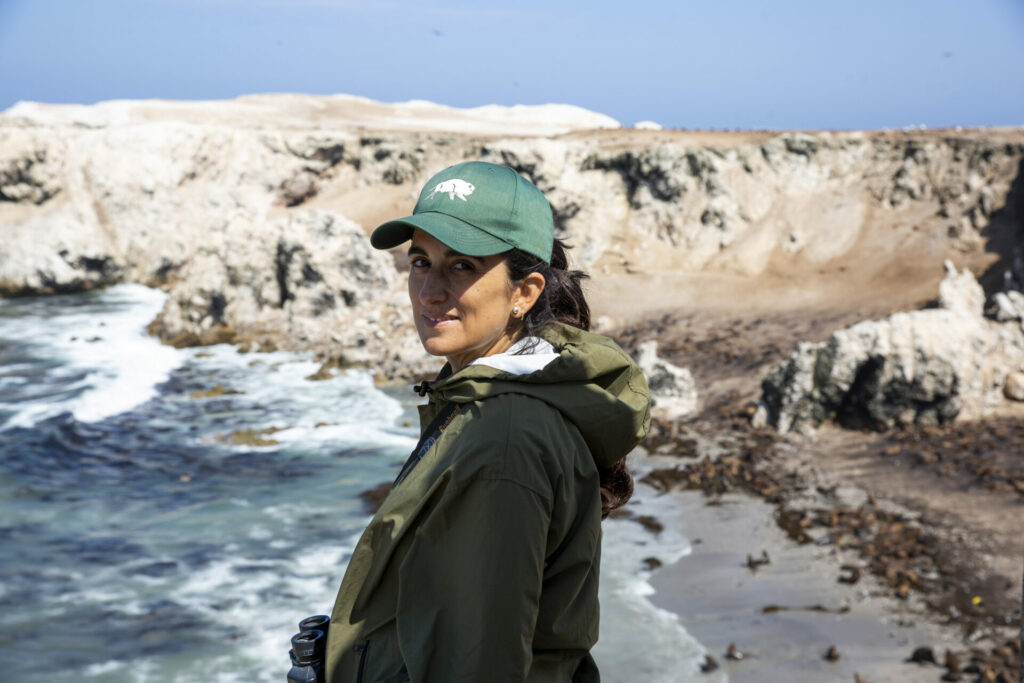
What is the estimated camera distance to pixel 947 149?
2212cm

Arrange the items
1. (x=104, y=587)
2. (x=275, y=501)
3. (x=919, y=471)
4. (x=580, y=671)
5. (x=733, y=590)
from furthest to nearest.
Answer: (x=275, y=501)
(x=919, y=471)
(x=104, y=587)
(x=733, y=590)
(x=580, y=671)

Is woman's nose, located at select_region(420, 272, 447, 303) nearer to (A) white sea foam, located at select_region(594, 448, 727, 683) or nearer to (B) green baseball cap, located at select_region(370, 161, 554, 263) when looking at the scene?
(B) green baseball cap, located at select_region(370, 161, 554, 263)

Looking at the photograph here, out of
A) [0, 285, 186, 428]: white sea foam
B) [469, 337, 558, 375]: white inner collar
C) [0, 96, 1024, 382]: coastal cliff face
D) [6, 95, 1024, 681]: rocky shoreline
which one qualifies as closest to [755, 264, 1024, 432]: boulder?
[6, 95, 1024, 681]: rocky shoreline

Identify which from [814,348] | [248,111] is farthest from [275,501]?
A: [248,111]

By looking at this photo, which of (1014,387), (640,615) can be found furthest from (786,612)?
(1014,387)

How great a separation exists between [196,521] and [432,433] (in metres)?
9.74

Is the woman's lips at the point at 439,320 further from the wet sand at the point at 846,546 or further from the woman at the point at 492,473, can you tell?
the wet sand at the point at 846,546

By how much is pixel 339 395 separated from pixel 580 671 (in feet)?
50.4

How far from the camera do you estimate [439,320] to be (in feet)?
6.22

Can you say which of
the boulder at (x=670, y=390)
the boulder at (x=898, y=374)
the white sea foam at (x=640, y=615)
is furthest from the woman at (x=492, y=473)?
the boulder at (x=670, y=390)

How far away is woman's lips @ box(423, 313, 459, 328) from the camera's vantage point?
189 centimetres

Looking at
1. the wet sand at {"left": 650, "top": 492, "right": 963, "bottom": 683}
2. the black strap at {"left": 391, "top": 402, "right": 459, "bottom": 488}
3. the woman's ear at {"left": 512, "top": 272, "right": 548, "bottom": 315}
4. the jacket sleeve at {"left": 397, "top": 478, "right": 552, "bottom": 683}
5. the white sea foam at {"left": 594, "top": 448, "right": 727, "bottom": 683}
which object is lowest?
the white sea foam at {"left": 594, "top": 448, "right": 727, "bottom": 683}

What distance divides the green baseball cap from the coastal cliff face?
53.8 ft

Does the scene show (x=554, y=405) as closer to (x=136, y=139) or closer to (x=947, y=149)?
(x=947, y=149)
